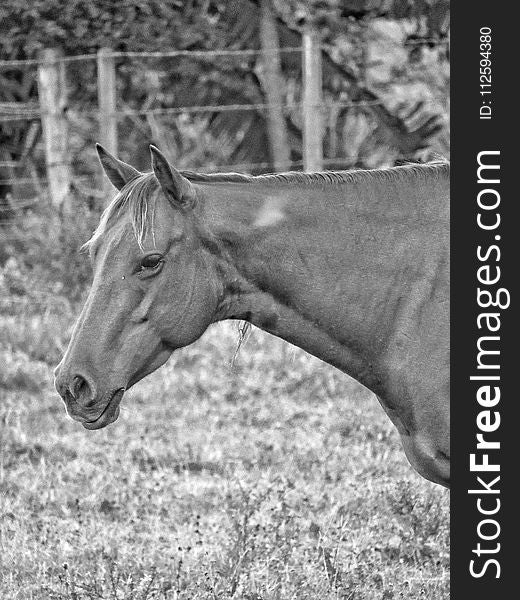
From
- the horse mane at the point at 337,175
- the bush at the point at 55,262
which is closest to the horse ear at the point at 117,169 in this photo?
the horse mane at the point at 337,175

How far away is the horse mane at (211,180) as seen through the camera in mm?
2979

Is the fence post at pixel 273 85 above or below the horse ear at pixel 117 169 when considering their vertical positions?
above

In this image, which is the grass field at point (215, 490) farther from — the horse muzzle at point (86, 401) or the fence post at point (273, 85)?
the fence post at point (273, 85)

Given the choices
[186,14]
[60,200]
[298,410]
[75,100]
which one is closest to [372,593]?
[298,410]

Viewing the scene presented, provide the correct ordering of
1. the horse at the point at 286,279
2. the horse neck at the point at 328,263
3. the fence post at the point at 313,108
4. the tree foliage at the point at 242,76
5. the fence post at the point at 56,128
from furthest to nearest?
1. the tree foliage at the point at 242,76
2. the fence post at the point at 56,128
3. the fence post at the point at 313,108
4. the horse neck at the point at 328,263
5. the horse at the point at 286,279

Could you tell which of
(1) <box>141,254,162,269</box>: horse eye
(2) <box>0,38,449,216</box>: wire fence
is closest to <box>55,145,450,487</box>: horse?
(1) <box>141,254,162,269</box>: horse eye

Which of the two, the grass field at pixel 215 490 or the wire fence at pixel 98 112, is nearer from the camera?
the grass field at pixel 215 490

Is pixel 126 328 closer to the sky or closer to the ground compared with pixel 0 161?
closer to the ground

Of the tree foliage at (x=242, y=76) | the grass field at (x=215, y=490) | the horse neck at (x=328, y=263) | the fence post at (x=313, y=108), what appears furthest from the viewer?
the tree foliage at (x=242, y=76)

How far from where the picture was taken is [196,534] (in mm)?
4742

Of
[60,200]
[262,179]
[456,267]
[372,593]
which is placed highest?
[60,200]

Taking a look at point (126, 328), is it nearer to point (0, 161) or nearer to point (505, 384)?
point (505, 384)

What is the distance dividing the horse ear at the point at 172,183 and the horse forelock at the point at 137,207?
51 millimetres

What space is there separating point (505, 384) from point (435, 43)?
7198 mm
